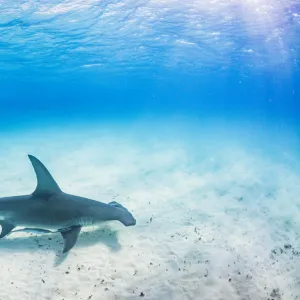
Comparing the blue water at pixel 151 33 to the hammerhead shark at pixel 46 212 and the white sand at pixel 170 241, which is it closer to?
the white sand at pixel 170 241

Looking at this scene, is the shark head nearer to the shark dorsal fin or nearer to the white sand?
the white sand

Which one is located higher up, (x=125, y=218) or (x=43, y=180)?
(x=43, y=180)

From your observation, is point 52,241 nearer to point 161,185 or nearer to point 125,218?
point 125,218

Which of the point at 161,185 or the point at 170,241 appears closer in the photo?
the point at 170,241

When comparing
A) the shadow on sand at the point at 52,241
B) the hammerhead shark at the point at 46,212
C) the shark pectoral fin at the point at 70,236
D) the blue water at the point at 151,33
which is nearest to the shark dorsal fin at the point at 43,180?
the hammerhead shark at the point at 46,212

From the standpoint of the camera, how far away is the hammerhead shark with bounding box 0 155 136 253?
6371mm

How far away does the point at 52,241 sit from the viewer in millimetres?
7148

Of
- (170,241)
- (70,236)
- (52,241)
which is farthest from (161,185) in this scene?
(70,236)

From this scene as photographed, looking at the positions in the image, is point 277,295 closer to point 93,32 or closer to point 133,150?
point 133,150

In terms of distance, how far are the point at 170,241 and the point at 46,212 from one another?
10.8ft

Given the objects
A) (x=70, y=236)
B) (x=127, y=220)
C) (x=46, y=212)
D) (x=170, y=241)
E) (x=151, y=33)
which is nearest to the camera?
(x=70, y=236)

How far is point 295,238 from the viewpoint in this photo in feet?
27.7

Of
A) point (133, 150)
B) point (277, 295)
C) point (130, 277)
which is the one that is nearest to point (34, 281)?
point (130, 277)

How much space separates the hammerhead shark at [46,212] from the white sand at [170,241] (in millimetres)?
728
